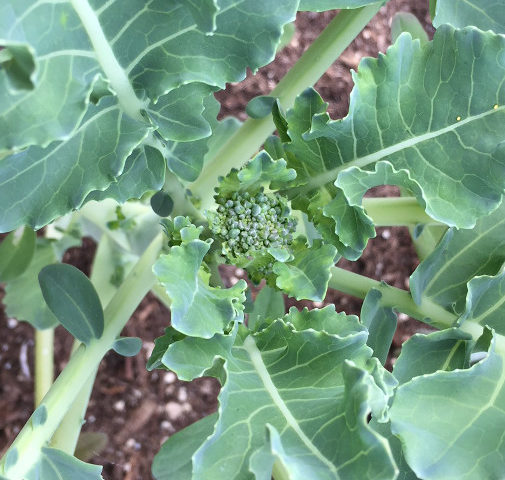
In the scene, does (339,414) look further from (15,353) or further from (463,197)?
(15,353)

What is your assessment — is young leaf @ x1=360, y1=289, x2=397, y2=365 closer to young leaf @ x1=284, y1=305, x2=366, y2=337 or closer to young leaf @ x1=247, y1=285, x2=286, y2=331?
young leaf @ x1=284, y1=305, x2=366, y2=337

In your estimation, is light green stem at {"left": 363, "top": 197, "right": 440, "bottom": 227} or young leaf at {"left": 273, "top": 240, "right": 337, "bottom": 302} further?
light green stem at {"left": 363, "top": 197, "right": 440, "bottom": 227}

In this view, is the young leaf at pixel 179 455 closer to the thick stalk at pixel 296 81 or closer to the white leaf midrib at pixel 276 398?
the white leaf midrib at pixel 276 398

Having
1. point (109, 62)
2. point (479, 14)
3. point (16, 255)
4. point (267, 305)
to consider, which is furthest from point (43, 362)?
point (479, 14)

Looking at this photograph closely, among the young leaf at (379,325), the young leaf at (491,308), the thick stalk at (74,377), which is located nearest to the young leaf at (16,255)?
the thick stalk at (74,377)

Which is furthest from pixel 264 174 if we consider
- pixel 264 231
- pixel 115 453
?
pixel 115 453

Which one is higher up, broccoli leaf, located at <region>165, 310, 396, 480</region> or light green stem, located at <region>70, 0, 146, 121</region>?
light green stem, located at <region>70, 0, 146, 121</region>

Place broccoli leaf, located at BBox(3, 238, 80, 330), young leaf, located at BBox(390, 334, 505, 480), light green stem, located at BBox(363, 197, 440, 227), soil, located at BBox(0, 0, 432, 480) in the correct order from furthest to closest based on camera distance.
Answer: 1. soil, located at BBox(0, 0, 432, 480)
2. broccoli leaf, located at BBox(3, 238, 80, 330)
3. light green stem, located at BBox(363, 197, 440, 227)
4. young leaf, located at BBox(390, 334, 505, 480)

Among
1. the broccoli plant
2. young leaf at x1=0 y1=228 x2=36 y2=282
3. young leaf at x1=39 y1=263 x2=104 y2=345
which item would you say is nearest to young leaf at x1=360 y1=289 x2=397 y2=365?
the broccoli plant

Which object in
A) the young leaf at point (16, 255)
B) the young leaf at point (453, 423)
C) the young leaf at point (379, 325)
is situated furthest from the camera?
the young leaf at point (16, 255)
